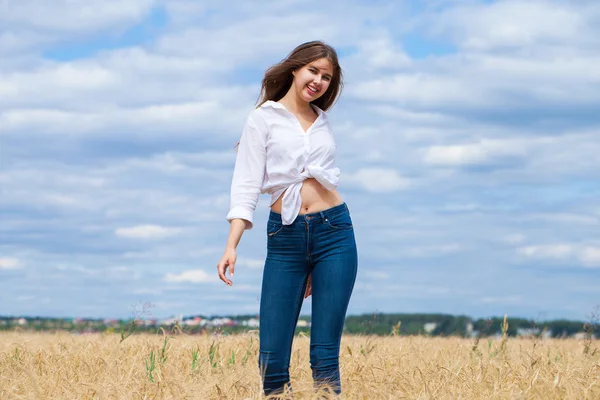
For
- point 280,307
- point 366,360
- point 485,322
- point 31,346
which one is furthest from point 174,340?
point 280,307

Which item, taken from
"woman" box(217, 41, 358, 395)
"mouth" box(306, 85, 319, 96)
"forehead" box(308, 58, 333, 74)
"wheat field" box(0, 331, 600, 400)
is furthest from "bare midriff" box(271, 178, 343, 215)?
"wheat field" box(0, 331, 600, 400)

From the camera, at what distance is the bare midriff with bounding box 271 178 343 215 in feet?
16.0

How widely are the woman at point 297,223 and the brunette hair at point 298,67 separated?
0.04ft

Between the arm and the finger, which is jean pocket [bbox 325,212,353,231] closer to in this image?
the arm

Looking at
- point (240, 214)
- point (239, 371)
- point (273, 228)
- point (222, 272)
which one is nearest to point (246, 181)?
point (240, 214)

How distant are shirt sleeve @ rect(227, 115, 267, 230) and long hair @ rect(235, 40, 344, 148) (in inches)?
13.0

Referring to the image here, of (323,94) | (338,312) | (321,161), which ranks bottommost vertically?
(338,312)

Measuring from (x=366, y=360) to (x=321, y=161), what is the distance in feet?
9.39

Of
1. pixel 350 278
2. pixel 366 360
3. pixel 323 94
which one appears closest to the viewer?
pixel 350 278

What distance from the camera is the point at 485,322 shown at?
8.71 meters

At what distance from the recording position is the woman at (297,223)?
4828 millimetres

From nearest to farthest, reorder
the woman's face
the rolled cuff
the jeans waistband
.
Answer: the jeans waistband → the rolled cuff → the woman's face

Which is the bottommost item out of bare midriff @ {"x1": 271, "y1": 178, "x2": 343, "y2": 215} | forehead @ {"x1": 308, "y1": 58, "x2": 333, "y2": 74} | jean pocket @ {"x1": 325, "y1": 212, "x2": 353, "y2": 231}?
jean pocket @ {"x1": 325, "y1": 212, "x2": 353, "y2": 231}

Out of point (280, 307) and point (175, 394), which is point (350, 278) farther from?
point (175, 394)
